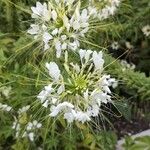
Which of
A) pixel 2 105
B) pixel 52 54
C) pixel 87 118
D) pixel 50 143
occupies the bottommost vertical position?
pixel 50 143

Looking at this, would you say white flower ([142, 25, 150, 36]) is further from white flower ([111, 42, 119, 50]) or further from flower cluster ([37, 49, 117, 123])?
flower cluster ([37, 49, 117, 123])

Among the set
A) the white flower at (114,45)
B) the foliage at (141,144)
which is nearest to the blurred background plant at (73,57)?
the white flower at (114,45)

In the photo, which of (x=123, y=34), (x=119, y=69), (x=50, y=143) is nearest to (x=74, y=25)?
(x=119, y=69)

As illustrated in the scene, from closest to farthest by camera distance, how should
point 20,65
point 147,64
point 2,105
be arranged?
point 20,65
point 2,105
point 147,64

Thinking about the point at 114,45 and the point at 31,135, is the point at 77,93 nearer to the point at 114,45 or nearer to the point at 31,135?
the point at 31,135

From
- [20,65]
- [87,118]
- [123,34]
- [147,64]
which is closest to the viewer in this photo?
[87,118]

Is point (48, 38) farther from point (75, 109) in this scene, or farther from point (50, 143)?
point (50, 143)

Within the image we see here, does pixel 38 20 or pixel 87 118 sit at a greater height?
pixel 38 20
